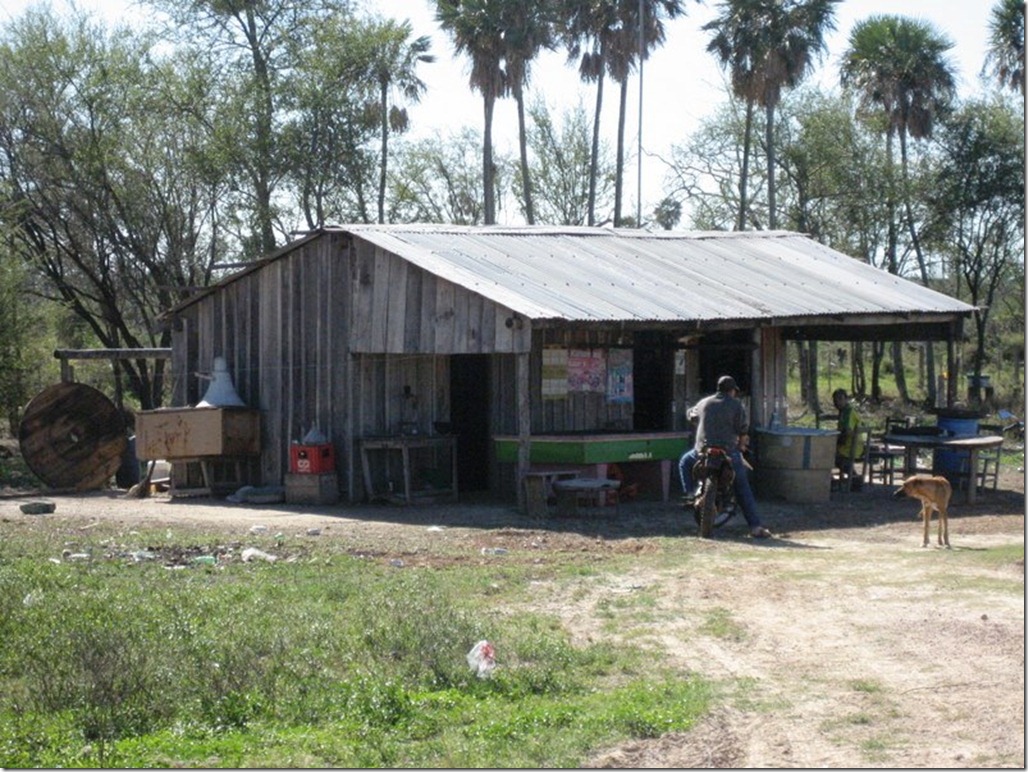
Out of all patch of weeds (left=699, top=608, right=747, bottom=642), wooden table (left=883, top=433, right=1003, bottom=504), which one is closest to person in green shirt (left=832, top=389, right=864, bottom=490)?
wooden table (left=883, top=433, right=1003, bottom=504)

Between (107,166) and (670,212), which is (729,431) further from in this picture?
(670,212)

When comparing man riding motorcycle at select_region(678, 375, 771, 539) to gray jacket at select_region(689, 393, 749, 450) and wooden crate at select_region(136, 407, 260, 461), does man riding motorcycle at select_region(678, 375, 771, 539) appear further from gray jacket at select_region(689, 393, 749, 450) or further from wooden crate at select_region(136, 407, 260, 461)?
wooden crate at select_region(136, 407, 260, 461)

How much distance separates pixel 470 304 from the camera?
61.8ft

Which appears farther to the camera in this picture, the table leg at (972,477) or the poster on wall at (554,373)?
the poster on wall at (554,373)

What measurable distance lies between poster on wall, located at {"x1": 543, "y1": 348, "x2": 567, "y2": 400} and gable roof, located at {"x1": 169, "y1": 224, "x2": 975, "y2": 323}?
1.04 metres

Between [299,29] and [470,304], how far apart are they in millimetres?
20622

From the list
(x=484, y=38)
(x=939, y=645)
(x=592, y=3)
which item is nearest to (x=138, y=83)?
Result: (x=484, y=38)

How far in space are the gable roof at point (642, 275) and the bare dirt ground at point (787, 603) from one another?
8.60 feet

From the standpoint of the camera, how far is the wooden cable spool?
23.8m

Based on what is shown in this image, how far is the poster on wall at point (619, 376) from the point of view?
69.3 feet

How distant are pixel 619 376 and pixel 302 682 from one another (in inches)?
505

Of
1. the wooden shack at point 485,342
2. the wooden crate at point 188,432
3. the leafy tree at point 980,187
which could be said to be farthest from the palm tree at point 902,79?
the wooden crate at point 188,432

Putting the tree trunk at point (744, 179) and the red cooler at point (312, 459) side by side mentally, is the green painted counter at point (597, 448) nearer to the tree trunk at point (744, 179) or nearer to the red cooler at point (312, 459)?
the red cooler at point (312, 459)

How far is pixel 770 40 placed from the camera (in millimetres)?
39469
